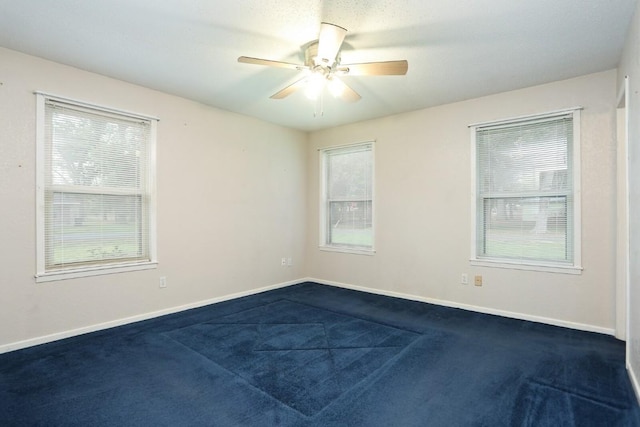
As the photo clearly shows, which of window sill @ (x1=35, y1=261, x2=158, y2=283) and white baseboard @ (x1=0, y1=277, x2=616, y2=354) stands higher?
window sill @ (x1=35, y1=261, x2=158, y2=283)

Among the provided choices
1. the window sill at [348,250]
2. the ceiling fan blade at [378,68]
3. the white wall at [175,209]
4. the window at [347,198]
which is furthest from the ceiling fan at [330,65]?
the window sill at [348,250]

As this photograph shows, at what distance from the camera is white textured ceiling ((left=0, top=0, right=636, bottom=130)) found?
2.24 meters

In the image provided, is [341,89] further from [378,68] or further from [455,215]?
[455,215]

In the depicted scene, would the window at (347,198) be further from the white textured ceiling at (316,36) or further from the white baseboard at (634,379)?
the white baseboard at (634,379)

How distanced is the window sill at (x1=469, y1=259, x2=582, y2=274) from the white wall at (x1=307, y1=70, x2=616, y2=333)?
5 cm

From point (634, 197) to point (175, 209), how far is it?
4.22 meters

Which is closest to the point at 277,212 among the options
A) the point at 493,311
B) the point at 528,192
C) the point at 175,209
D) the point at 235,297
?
the point at 235,297

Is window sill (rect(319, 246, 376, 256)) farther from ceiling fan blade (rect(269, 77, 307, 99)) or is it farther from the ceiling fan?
ceiling fan blade (rect(269, 77, 307, 99))

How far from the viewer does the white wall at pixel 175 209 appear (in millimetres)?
2855

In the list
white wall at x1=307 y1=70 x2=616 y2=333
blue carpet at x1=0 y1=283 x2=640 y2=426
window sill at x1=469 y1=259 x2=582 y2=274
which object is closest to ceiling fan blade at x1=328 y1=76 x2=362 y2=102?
white wall at x1=307 y1=70 x2=616 y2=333

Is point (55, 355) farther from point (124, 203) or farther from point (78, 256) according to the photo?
point (124, 203)

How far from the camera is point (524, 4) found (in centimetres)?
220

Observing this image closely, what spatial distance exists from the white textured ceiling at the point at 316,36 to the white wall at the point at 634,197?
10.2 inches

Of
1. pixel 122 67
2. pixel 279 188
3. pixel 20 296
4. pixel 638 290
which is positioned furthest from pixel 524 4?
pixel 20 296
